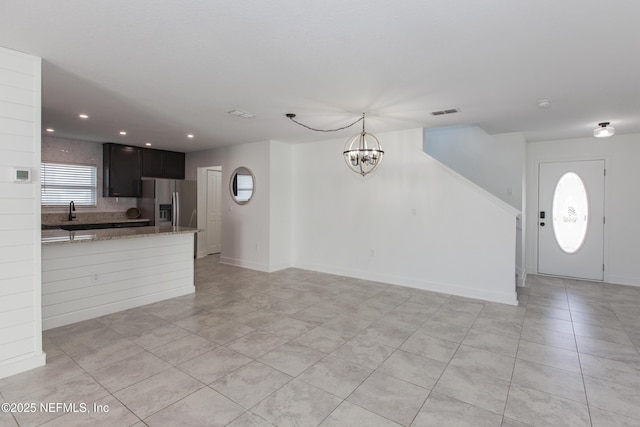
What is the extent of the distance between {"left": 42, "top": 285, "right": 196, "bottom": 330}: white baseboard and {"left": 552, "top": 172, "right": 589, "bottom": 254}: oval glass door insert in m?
6.26

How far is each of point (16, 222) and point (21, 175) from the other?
1.21 feet

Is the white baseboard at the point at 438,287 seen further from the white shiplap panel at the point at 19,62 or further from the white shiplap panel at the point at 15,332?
the white shiplap panel at the point at 19,62

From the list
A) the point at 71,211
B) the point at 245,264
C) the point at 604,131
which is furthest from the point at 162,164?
the point at 604,131

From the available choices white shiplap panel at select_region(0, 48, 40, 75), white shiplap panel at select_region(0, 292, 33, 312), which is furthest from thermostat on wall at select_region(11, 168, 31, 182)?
white shiplap panel at select_region(0, 292, 33, 312)

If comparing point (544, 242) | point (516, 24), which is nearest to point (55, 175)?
point (516, 24)

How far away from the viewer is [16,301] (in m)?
2.48

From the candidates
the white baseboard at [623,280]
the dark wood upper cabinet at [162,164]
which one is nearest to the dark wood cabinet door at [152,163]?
the dark wood upper cabinet at [162,164]

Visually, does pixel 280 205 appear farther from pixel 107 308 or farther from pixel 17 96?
pixel 17 96

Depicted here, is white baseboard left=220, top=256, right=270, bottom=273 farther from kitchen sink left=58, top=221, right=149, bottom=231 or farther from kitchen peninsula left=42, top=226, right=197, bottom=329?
kitchen sink left=58, top=221, right=149, bottom=231

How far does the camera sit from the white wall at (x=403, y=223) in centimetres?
443

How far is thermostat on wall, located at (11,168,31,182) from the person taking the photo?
8.03ft

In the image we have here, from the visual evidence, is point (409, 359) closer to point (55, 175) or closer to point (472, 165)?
point (472, 165)

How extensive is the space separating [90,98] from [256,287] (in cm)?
321

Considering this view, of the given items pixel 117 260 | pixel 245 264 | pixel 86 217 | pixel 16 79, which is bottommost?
pixel 245 264
